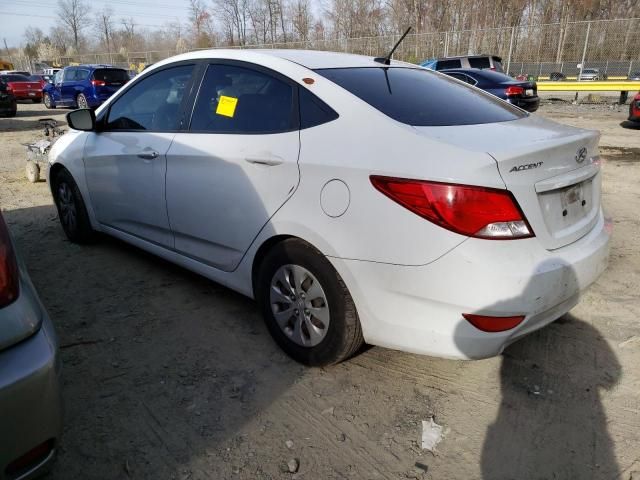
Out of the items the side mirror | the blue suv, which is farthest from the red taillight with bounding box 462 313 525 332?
the blue suv

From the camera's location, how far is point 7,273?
167 centimetres

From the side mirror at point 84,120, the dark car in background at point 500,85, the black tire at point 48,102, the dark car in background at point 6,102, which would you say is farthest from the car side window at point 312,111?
the black tire at point 48,102

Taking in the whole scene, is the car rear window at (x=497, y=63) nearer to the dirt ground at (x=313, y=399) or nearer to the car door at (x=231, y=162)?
the dirt ground at (x=313, y=399)

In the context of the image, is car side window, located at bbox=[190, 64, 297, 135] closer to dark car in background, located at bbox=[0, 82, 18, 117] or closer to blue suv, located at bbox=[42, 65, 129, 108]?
blue suv, located at bbox=[42, 65, 129, 108]

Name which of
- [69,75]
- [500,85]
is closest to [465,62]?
[500,85]

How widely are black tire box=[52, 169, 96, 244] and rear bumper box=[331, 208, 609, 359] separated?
302 centimetres

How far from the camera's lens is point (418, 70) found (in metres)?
3.34

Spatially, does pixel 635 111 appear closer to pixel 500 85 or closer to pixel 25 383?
pixel 500 85

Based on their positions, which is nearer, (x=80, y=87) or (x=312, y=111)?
(x=312, y=111)

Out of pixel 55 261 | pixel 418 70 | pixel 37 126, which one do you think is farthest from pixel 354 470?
pixel 37 126

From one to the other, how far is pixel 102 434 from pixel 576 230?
2430mm

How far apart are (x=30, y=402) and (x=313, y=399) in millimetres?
1345

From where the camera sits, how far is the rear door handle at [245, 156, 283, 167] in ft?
8.45

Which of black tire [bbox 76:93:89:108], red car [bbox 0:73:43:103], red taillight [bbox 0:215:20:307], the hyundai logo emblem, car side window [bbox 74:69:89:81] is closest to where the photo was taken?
red taillight [bbox 0:215:20:307]
